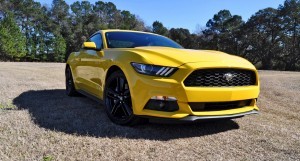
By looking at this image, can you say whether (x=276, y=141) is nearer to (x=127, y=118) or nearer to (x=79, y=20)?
(x=127, y=118)

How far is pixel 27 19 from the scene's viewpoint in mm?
48812

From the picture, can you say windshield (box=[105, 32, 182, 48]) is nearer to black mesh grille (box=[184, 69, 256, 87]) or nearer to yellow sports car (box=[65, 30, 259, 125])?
yellow sports car (box=[65, 30, 259, 125])

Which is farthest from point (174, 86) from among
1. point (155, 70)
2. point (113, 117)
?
point (113, 117)

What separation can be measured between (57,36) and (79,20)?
720 cm

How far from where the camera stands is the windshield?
186 inches

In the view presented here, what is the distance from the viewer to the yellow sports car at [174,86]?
11.0ft

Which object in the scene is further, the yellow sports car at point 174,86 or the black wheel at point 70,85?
the black wheel at point 70,85

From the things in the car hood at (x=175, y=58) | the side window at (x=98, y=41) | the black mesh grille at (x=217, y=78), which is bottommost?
the black mesh grille at (x=217, y=78)

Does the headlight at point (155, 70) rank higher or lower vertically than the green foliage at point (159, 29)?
lower

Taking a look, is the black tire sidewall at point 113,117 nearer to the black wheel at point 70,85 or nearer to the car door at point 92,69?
the car door at point 92,69

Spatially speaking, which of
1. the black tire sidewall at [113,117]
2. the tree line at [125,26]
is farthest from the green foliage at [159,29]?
the black tire sidewall at [113,117]

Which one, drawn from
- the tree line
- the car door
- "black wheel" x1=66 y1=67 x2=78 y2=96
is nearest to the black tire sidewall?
the car door

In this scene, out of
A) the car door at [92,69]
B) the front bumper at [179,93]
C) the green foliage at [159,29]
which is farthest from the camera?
the green foliage at [159,29]

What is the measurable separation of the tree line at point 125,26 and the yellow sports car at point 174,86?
3942cm
